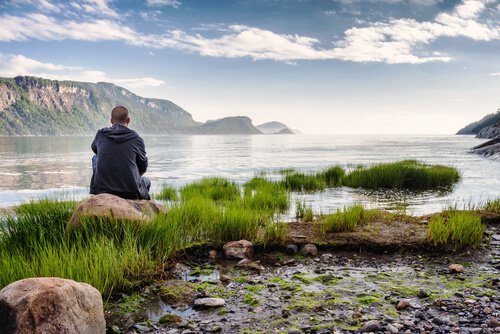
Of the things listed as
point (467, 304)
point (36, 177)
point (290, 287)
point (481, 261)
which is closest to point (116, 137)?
point (290, 287)

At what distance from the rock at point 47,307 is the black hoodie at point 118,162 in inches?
172

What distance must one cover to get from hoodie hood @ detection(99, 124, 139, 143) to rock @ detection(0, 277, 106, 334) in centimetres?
443

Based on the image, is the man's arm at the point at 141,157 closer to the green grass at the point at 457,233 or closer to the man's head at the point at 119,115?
the man's head at the point at 119,115

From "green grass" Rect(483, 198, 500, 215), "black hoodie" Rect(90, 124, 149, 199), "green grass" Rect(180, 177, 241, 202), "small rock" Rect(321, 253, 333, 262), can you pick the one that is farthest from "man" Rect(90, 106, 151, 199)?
"green grass" Rect(483, 198, 500, 215)

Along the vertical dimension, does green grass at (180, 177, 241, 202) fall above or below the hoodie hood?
below

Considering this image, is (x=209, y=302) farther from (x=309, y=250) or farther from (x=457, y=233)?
(x=457, y=233)

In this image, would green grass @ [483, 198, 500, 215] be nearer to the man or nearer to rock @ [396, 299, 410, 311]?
rock @ [396, 299, 410, 311]

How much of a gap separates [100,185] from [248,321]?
16.4 ft

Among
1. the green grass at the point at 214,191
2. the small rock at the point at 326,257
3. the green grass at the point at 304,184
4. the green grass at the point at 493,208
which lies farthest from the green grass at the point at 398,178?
the small rock at the point at 326,257

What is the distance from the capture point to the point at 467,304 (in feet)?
16.8

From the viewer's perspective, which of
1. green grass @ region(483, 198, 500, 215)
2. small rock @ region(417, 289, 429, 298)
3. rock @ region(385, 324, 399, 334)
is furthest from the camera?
green grass @ region(483, 198, 500, 215)

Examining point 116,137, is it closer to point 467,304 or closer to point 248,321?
point 248,321

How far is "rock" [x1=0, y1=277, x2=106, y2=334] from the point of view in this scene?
11.6ft

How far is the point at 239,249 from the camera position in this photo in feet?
25.3
